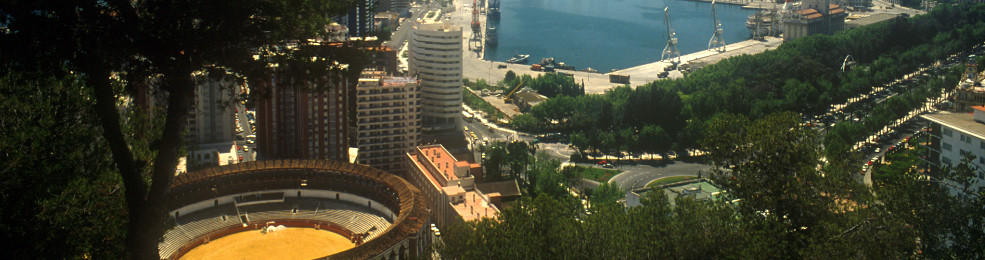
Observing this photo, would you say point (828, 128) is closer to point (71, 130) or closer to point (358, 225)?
point (358, 225)

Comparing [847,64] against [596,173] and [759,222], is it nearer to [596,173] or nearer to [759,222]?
[596,173]

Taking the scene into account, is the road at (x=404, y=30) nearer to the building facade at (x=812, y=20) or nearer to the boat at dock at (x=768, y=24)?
the boat at dock at (x=768, y=24)

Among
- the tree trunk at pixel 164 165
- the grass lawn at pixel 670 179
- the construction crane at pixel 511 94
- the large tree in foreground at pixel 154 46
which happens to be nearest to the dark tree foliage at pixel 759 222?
the large tree in foreground at pixel 154 46

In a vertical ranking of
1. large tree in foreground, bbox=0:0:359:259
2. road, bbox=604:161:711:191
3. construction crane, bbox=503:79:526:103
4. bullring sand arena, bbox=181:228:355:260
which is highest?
large tree in foreground, bbox=0:0:359:259

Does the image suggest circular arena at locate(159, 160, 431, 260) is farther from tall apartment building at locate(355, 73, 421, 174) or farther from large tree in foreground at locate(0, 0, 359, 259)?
large tree in foreground at locate(0, 0, 359, 259)

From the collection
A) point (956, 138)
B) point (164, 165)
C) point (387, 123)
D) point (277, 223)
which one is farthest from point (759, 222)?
point (387, 123)

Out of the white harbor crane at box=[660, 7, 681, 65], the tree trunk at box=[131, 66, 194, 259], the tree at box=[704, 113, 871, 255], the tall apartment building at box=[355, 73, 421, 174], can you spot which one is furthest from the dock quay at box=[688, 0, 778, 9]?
the tree trunk at box=[131, 66, 194, 259]

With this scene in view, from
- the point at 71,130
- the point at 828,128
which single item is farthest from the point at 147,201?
the point at 828,128
